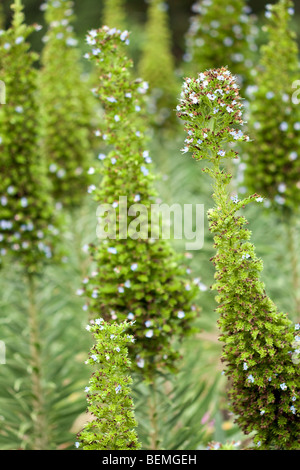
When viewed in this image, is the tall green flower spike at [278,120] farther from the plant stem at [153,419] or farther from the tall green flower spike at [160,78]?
the tall green flower spike at [160,78]

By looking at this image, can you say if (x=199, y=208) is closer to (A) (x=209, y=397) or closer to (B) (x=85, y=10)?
(A) (x=209, y=397)

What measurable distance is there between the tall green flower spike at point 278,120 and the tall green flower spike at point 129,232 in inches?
59.4

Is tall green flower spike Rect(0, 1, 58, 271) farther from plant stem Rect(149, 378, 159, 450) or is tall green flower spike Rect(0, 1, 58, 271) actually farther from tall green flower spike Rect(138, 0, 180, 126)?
tall green flower spike Rect(138, 0, 180, 126)

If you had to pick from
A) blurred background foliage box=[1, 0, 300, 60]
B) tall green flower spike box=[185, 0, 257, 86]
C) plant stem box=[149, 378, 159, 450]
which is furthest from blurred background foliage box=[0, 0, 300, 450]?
blurred background foliage box=[1, 0, 300, 60]

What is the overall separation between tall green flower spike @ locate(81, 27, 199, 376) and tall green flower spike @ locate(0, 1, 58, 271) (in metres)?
0.99

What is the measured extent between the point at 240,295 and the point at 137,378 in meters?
1.21

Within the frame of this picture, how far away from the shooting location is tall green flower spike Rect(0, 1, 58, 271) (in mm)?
3857

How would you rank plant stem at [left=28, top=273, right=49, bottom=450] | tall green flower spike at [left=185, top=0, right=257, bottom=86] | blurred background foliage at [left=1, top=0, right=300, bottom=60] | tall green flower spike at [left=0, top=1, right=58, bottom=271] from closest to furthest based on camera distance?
tall green flower spike at [left=0, top=1, right=58, bottom=271] < plant stem at [left=28, top=273, right=49, bottom=450] < tall green flower spike at [left=185, top=0, right=257, bottom=86] < blurred background foliage at [left=1, top=0, right=300, bottom=60]

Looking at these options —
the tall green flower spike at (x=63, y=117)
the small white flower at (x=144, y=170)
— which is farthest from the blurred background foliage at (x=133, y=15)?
the small white flower at (x=144, y=170)

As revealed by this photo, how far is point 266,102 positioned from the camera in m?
4.34

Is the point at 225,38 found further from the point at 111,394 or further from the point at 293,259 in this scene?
the point at 111,394

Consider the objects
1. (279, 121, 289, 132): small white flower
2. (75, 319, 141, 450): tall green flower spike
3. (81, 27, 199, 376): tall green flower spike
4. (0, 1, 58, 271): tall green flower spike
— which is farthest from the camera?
(279, 121, 289, 132): small white flower

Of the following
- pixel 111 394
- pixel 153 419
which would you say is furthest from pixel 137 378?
pixel 111 394
